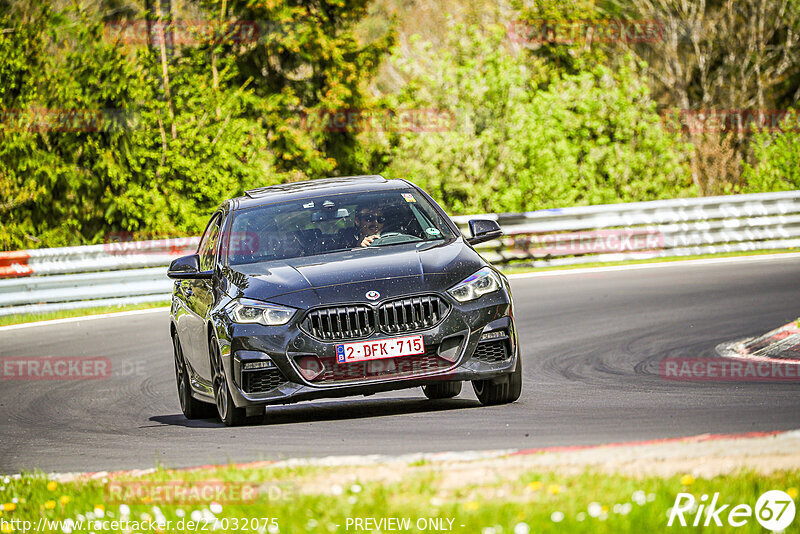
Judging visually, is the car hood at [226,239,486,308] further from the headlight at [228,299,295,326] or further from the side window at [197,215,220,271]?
the side window at [197,215,220,271]

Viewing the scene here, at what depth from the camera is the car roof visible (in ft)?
32.7

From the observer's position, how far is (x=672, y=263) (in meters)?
21.2

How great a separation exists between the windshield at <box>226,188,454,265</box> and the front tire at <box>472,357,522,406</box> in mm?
1134

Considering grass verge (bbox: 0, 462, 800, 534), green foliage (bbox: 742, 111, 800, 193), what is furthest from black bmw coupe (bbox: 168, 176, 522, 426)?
green foliage (bbox: 742, 111, 800, 193)

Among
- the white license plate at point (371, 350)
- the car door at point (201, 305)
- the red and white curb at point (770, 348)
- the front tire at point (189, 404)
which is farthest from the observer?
the red and white curb at point (770, 348)

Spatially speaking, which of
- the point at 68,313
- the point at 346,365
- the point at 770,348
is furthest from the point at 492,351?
the point at 68,313

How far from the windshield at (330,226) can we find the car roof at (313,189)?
10cm

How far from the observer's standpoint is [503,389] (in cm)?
898

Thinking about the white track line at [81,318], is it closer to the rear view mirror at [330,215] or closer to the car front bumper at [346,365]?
the rear view mirror at [330,215]

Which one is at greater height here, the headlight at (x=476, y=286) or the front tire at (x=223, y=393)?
the headlight at (x=476, y=286)

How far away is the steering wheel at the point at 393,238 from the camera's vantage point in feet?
30.7

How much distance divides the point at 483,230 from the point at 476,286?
1.18 metres

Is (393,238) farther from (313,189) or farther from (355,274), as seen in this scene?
(313,189)

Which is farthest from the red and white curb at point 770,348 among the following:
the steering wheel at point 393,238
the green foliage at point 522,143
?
the green foliage at point 522,143
